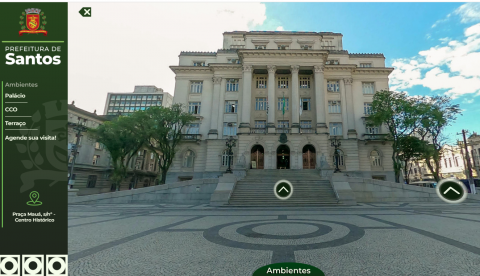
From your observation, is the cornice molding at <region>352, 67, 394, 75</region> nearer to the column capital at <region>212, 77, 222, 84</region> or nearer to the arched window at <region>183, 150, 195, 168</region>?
the column capital at <region>212, 77, 222, 84</region>

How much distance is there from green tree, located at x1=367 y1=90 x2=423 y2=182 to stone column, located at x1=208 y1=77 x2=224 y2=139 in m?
21.4

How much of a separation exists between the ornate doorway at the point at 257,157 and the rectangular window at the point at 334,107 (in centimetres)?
1303

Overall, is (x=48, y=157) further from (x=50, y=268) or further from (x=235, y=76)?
(x=235, y=76)

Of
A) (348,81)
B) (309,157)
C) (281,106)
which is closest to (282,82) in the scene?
(281,106)

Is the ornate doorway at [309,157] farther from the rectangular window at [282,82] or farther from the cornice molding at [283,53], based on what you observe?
the cornice molding at [283,53]

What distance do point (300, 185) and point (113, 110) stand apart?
87.8 meters

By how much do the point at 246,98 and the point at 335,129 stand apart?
14.3 m

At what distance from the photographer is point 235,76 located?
34.2 meters

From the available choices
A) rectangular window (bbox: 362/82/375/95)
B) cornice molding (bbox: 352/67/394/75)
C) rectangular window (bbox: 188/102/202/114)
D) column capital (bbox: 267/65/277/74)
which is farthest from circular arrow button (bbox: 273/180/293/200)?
cornice molding (bbox: 352/67/394/75)

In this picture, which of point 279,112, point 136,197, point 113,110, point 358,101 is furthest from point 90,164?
point 113,110

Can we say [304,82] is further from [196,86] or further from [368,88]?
[196,86]

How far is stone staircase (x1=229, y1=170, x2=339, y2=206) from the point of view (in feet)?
52.2

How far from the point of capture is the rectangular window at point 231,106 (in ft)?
109

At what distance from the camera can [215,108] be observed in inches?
1304
